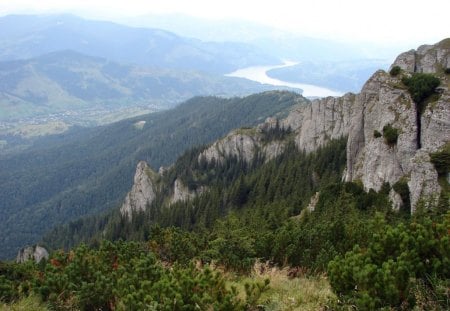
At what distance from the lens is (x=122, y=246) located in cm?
2086

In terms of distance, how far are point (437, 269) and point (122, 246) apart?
45.9ft

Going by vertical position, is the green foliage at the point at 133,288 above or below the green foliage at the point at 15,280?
above

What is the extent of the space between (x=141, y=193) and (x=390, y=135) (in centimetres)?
12035

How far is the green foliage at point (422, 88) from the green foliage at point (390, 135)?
3.06 meters

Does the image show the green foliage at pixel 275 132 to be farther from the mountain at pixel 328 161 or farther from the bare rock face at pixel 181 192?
the bare rock face at pixel 181 192

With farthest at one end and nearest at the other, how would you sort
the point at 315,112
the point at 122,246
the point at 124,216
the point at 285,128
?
the point at 124,216, the point at 285,128, the point at 315,112, the point at 122,246

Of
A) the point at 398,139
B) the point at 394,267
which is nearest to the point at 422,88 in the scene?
the point at 398,139

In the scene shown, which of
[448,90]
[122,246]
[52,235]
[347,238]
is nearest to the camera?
[122,246]

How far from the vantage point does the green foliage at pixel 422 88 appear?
44219 millimetres

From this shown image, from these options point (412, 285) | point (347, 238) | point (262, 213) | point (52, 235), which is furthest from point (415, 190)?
point (52, 235)

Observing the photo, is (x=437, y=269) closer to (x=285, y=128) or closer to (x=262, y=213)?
(x=262, y=213)

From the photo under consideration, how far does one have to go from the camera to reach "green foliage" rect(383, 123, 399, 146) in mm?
44625

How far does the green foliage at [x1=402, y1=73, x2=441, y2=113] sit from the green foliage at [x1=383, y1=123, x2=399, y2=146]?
120 inches

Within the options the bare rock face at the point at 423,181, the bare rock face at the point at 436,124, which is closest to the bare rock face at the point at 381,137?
the bare rock face at the point at 436,124
